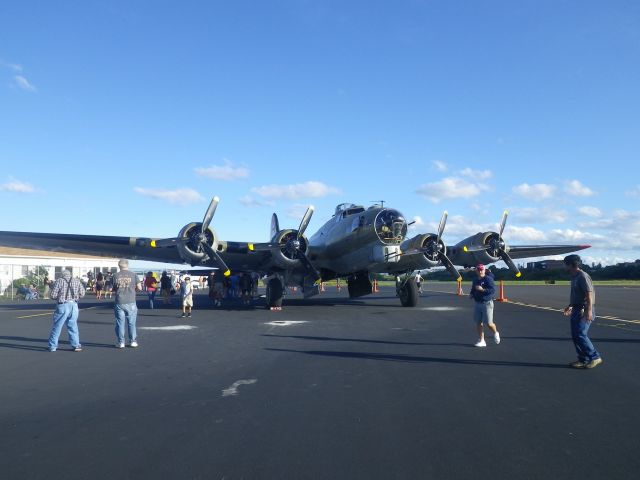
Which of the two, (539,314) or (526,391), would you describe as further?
(539,314)

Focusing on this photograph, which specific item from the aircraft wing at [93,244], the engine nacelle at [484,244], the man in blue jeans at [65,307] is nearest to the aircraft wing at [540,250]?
the engine nacelle at [484,244]

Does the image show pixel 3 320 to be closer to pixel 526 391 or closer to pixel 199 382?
pixel 199 382

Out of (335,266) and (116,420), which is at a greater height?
(335,266)

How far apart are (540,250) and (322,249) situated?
13.2 metres

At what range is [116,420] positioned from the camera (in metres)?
5.34

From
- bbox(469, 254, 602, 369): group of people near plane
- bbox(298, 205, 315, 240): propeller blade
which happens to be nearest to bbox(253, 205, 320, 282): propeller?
bbox(298, 205, 315, 240): propeller blade

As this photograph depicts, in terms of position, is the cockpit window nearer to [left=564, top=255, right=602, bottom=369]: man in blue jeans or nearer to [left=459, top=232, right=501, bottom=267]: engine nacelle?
[left=459, top=232, right=501, bottom=267]: engine nacelle

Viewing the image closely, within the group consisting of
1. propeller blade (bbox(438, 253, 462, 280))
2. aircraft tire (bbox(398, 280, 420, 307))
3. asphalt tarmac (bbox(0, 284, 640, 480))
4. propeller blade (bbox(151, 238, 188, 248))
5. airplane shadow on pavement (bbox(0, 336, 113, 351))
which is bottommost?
asphalt tarmac (bbox(0, 284, 640, 480))

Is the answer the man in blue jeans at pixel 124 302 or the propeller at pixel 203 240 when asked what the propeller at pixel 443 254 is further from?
the man in blue jeans at pixel 124 302

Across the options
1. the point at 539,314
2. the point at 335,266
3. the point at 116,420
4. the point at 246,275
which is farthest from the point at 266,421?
the point at 246,275

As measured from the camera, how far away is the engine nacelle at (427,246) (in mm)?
20828

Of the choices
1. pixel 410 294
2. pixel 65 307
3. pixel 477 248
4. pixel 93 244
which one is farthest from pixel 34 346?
pixel 477 248

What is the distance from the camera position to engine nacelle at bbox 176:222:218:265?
19.0 m

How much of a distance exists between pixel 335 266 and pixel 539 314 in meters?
8.87
